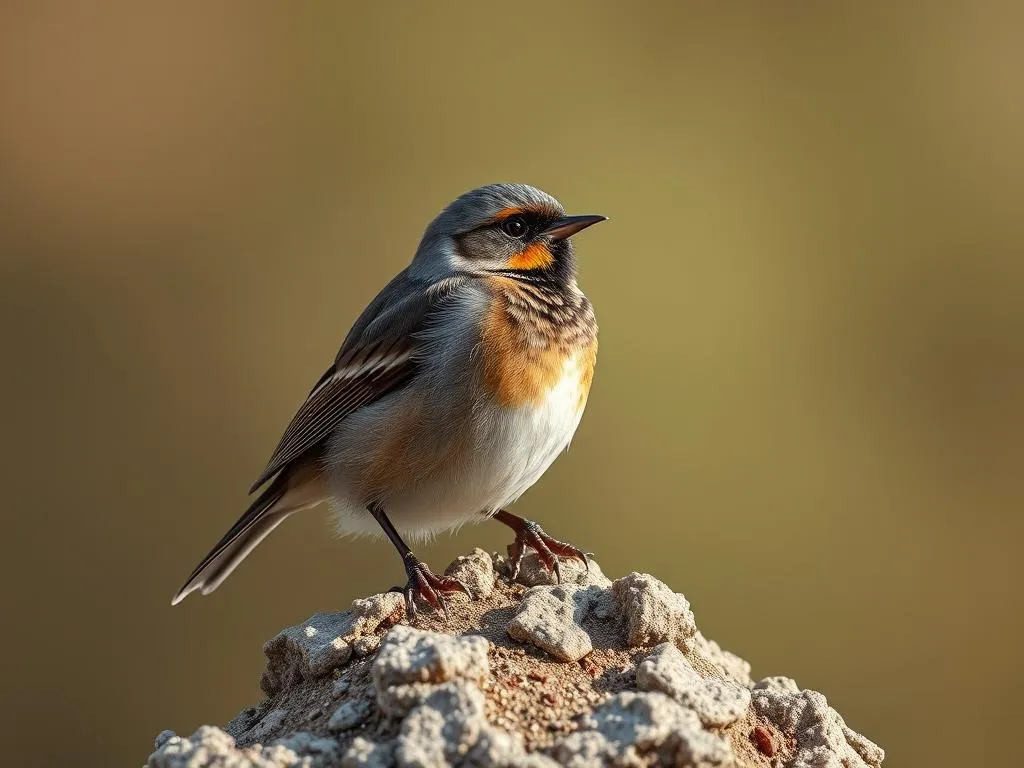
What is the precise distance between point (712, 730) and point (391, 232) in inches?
309

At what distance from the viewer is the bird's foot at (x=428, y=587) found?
442 cm

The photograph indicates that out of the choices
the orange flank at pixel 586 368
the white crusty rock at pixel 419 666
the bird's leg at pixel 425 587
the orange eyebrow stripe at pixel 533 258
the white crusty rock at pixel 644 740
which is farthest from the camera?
the orange eyebrow stripe at pixel 533 258

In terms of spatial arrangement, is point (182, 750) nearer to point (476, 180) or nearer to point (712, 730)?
point (712, 730)

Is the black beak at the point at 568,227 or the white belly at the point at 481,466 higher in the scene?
the black beak at the point at 568,227

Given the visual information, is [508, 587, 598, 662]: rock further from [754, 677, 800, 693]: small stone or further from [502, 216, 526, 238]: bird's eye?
[502, 216, 526, 238]: bird's eye

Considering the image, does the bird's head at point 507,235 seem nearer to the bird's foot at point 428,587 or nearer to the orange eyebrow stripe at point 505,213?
the orange eyebrow stripe at point 505,213

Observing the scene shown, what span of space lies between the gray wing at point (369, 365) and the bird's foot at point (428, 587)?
1.08 meters

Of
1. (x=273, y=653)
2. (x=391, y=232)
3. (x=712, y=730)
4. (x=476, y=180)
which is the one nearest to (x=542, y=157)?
(x=476, y=180)

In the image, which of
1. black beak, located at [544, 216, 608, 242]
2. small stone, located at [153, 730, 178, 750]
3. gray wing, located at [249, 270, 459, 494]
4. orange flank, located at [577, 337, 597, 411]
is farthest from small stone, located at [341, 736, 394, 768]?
black beak, located at [544, 216, 608, 242]

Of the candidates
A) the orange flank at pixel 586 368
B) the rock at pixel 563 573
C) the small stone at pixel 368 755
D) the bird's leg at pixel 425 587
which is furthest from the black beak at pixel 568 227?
the small stone at pixel 368 755

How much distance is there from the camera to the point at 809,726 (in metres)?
3.89

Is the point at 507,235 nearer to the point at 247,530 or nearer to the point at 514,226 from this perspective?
the point at 514,226

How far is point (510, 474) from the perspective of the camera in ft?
17.1

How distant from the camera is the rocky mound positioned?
3172 millimetres
